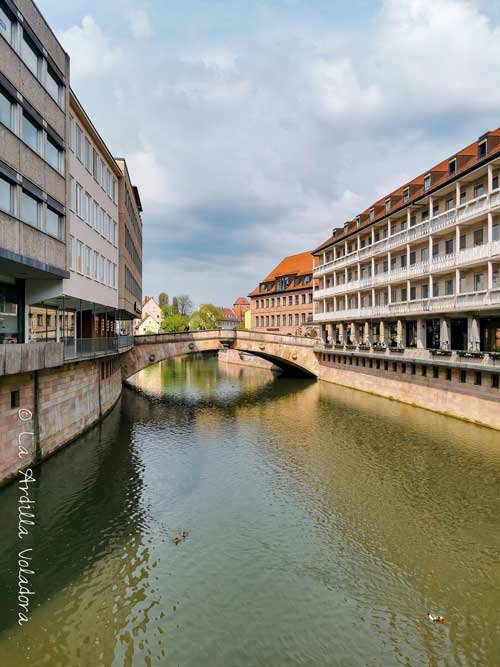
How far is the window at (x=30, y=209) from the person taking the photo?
16.2m

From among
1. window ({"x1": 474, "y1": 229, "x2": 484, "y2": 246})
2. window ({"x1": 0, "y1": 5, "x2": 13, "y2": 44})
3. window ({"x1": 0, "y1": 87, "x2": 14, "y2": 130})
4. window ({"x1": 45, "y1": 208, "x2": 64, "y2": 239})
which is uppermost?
window ({"x1": 0, "y1": 5, "x2": 13, "y2": 44})

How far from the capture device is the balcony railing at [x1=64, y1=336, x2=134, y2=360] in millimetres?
18881

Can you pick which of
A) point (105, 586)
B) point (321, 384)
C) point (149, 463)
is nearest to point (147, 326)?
point (321, 384)

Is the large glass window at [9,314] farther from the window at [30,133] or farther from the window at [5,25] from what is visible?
the window at [5,25]

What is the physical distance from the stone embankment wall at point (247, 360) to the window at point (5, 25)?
2123 inches

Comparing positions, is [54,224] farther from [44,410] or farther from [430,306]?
[430,306]

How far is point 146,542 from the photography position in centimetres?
1241

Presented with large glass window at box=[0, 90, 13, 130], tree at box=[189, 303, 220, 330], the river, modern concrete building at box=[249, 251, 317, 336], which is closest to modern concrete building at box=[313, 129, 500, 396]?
the river

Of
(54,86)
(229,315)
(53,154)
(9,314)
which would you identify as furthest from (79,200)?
(229,315)

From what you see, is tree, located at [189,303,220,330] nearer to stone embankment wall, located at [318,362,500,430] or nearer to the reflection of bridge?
the reflection of bridge

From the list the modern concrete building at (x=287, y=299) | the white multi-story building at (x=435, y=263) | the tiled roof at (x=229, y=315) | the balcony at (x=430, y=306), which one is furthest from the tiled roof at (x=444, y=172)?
the tiled roof at (x=229, y=315)

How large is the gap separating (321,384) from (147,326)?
99549 mm

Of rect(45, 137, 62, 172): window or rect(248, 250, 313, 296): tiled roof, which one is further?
rect(248, 250, 313, 296): tiled roof

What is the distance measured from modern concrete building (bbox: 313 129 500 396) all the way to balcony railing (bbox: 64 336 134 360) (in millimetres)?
20745
